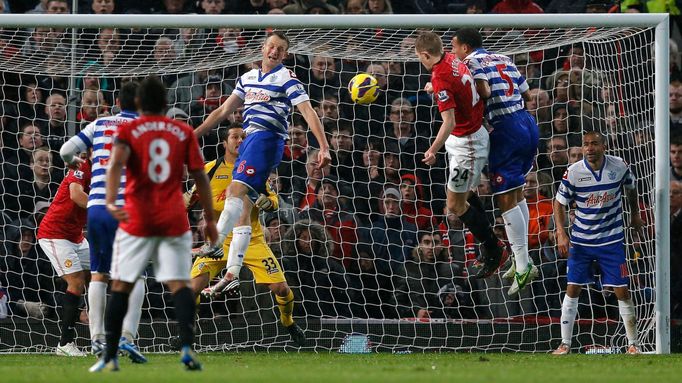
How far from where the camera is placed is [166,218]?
7.79m

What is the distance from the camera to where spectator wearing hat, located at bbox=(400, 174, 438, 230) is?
1372 cm

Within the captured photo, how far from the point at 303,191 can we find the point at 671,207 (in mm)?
4330

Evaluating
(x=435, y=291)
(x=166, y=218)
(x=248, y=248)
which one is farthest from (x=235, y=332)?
(x=166, y=218)

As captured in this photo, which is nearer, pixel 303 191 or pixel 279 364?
pixel 279 364

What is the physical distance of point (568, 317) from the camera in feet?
40.6

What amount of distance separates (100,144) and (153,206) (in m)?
1.97

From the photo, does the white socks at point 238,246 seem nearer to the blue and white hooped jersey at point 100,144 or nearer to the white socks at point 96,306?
the white socks at point 96,306

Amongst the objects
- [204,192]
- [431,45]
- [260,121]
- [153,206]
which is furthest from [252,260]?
[153,206]

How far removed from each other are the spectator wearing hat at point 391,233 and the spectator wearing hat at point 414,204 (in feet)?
0.22

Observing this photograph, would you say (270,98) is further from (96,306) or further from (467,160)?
(96,306)

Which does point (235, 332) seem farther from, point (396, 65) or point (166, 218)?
point (166, 218)

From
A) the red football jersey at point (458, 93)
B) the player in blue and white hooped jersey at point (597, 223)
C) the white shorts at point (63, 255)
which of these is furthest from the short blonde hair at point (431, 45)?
the white shorts at point (63, 255)

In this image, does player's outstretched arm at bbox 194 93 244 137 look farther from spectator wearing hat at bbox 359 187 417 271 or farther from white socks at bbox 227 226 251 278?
spectator wearing hat at bbox 359 187 417 271

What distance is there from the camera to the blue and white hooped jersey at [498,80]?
11.2 meters
